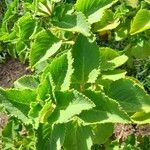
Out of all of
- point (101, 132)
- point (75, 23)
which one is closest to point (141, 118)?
point (101, 132)

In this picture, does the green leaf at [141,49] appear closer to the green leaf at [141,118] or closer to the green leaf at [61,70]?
the green leaf at [141,118]

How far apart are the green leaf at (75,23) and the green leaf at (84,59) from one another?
1.1 inches

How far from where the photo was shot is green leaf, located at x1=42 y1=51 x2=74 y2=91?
50.9 inches

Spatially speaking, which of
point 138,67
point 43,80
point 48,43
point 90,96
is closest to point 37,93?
point 43,80

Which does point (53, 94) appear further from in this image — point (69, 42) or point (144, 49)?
point (144, 49)

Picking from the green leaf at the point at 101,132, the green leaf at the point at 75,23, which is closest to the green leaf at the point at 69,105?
the green leaf at the point at 75,23

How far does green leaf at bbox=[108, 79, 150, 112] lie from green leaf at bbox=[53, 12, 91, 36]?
0.21 m

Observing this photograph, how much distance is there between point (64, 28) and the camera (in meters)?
1.49

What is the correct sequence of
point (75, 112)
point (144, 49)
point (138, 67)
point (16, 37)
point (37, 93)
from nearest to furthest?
point (75, 112) < point (37, 93) < point (16, 37) < point (144, 49) < point (138, 67)

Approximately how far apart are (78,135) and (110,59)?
1.21 feet

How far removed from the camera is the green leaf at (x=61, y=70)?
1.29 metres

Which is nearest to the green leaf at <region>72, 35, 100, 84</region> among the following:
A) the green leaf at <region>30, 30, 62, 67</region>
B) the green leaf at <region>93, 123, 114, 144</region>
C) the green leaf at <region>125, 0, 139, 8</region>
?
the green leaf at <region>30, 30, 62, 67</region>

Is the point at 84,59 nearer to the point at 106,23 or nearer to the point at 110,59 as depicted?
the point at 110,59

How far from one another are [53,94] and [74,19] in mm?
347
